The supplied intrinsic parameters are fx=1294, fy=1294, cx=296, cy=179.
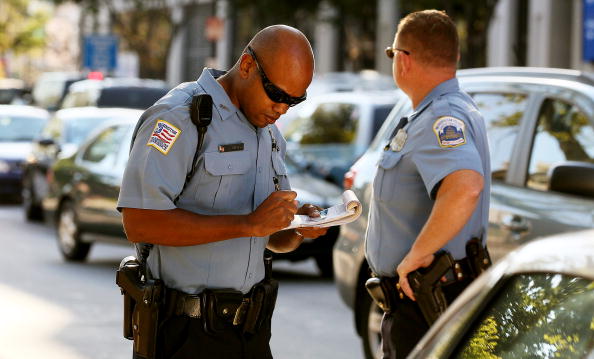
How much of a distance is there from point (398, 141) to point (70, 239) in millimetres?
8594

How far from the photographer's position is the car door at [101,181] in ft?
40.0

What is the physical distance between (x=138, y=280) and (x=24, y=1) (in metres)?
64.8

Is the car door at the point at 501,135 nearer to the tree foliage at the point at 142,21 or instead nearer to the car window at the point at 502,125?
the car window at the point at 502,125

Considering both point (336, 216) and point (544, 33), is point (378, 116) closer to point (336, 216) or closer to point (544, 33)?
point (336, 216)

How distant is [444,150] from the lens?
15.2ft

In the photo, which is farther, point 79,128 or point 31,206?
point 31,206

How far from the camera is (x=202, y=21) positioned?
157 ft

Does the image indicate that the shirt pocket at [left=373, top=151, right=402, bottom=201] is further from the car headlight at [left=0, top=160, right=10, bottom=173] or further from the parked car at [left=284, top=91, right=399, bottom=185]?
the car headlight at [left=0, top=160, right=10, bottom=173]

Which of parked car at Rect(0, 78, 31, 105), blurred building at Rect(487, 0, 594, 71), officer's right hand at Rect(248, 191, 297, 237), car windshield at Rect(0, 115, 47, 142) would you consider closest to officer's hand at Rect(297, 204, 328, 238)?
officer's right hand at Rect(248, 191, 297, 237)

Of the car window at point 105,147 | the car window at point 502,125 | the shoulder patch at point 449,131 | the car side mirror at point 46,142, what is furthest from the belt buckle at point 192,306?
the car side mirror at point 46,142

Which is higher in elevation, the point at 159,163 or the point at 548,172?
the point at 159,163

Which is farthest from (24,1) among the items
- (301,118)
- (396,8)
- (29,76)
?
(301,118)

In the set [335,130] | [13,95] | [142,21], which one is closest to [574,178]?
[335,130]

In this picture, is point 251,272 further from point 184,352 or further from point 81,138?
point 81,138
